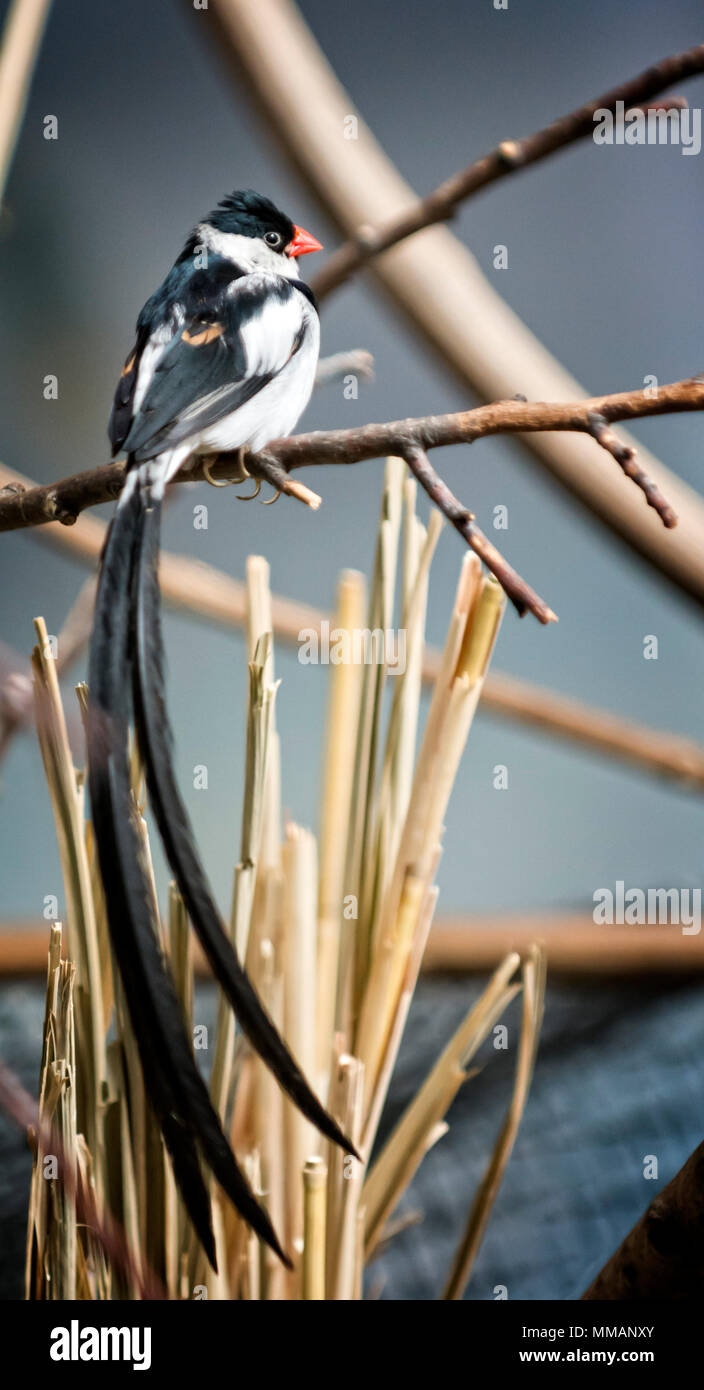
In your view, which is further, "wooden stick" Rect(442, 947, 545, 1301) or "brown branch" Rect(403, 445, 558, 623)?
"wooden stick" Rect(442, 947, 545, 1301)

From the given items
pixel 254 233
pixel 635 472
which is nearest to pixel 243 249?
pixel 254 233

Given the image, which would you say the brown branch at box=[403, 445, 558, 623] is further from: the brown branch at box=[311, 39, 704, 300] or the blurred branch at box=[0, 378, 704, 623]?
the brown branch at box=[311, 39, 704, 300]

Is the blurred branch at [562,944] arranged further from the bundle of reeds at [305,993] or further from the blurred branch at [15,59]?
the blurred branch at [15,59]

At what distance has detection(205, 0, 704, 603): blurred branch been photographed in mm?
640

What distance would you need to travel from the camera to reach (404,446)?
405 mm

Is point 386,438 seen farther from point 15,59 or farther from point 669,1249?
point 15,59

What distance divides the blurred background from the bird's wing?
0.19m

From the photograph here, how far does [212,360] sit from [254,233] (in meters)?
0.16

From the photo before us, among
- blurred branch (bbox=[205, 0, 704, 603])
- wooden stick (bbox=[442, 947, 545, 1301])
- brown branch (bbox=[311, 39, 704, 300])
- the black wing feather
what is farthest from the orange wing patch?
wooden stick (bbox=[442, 947, 545, 1301])

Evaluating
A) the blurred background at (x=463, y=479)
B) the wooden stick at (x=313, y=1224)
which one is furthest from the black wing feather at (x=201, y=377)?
the wooden stick at (x=313, y=1224)

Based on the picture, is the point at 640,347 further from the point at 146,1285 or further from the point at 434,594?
the point at 146,1285

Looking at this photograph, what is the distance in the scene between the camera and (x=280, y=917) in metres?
0.45

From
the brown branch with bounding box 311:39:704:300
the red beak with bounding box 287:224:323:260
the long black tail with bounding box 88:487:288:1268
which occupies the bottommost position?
the long black tail with bounding box 88:487:288:1268

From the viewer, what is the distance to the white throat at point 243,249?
22.1 inches
